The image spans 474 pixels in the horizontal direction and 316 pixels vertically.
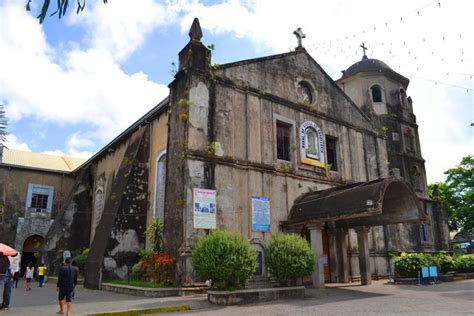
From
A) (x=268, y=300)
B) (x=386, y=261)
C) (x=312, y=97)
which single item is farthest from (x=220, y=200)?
(x=386, y=261)

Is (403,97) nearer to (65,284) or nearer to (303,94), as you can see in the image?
(303,94)

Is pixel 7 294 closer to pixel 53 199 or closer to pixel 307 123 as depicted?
pixel 307 123

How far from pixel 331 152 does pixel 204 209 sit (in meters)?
8.83

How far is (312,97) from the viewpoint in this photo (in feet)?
65.5

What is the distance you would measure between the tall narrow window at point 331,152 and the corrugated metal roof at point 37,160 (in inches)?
795

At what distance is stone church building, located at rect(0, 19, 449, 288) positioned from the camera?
46.6 ft

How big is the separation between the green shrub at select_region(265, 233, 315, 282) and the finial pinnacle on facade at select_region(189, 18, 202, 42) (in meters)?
8.36

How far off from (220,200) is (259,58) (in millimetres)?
7033

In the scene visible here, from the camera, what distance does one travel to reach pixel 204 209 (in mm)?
13867

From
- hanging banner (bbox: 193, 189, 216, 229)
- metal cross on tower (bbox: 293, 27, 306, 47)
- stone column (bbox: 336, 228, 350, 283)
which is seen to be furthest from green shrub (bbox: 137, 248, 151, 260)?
metal cross on tower (bbox: 293, 27, 306, 47)

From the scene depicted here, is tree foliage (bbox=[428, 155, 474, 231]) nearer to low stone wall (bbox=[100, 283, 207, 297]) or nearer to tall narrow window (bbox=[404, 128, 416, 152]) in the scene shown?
tall narrow window (bbox=[404, 128, 416, 152])

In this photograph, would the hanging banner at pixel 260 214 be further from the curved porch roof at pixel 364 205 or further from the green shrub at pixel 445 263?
the green shrub at pixel 445 263

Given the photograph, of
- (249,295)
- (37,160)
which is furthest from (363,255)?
(37,160)

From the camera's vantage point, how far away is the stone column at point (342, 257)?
1730cm
